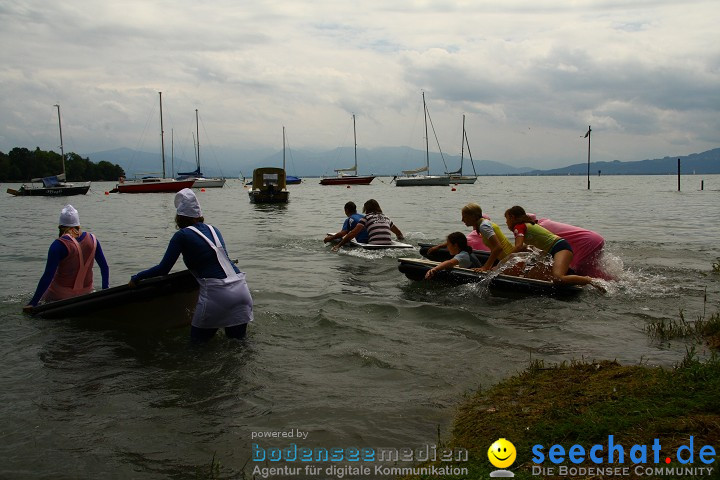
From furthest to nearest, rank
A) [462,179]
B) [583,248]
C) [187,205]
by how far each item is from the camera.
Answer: [462,179], [583,248], [187,205]

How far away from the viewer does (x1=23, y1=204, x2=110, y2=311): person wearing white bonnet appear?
283 inches

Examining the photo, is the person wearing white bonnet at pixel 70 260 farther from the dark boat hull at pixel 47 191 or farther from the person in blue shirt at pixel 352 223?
the dark boat hull at pixel 47 191

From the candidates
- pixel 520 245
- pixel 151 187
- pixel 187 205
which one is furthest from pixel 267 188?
pixel 187 205

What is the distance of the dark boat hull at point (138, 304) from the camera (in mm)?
6828

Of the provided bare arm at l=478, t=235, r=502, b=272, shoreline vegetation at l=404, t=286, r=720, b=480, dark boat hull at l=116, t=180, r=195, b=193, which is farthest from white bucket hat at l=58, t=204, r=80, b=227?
dark boat hull at l=116, t=180, r=195, b=193

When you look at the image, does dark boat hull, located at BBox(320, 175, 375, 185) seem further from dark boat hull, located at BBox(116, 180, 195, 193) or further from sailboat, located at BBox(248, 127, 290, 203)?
sailboat, located at BBox(248, 127, 290, 203)

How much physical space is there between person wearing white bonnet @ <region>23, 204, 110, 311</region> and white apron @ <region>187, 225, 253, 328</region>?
2.37m

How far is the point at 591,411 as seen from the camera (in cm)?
404

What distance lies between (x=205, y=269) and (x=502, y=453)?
3413 mm

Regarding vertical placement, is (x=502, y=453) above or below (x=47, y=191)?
below

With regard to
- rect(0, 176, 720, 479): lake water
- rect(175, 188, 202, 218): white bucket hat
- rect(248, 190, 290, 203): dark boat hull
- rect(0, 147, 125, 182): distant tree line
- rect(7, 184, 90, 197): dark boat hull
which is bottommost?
rect(0, 176, 720, 479): lake water

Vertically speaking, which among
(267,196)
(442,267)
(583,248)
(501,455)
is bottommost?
(501,455)

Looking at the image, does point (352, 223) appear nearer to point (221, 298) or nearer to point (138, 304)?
point (138, 304)

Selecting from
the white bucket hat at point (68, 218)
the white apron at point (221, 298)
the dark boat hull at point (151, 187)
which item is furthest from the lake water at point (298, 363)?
the dark boat hull at point (151, 187)
